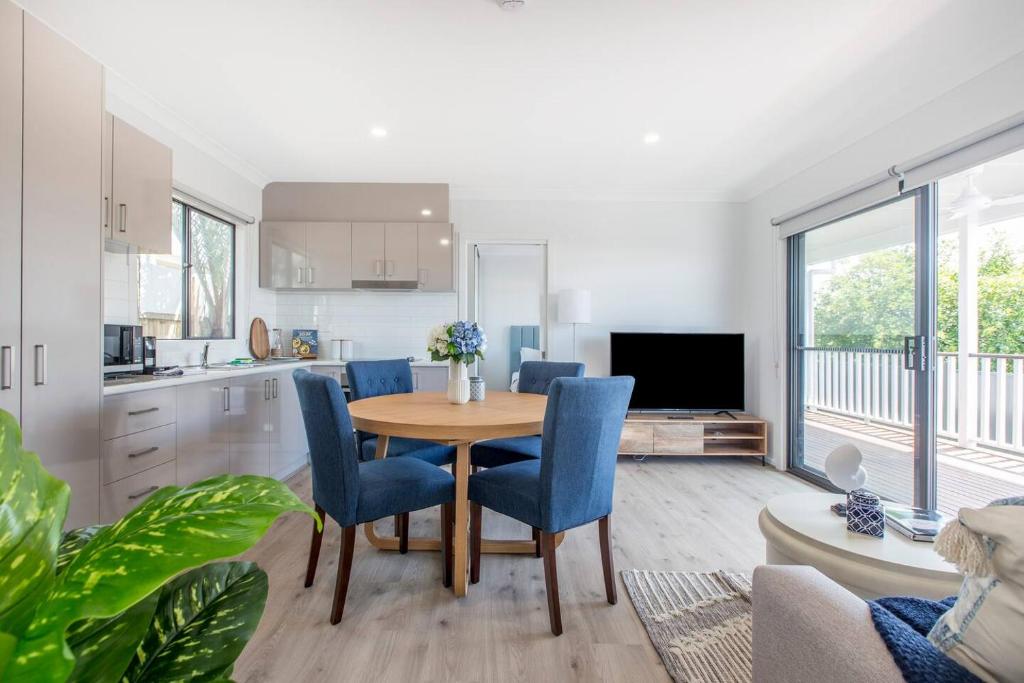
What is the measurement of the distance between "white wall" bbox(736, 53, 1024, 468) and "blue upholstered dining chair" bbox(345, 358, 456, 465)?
294 cm

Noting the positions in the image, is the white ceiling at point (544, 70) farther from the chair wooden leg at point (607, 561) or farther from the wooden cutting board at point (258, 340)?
the chair wooden leg at point (607, 561)

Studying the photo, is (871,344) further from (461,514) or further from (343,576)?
(343,576)

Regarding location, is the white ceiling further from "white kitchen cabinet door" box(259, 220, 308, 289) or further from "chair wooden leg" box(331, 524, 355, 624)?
"chair wooden leg" box(331, 524, 355, 624)

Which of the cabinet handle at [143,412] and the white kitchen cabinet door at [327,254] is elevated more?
the white kitchen cabinet door at [327,254]

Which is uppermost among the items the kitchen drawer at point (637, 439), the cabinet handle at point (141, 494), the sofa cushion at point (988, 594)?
the sofa cushion at point (988, 594)

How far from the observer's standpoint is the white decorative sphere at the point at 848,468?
1.49 m

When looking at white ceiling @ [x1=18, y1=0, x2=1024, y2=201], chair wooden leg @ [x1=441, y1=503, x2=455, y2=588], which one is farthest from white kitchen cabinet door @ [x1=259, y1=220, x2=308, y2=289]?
chair wooden leg @ [x1=441, y1=503, x2=455, y2=588]

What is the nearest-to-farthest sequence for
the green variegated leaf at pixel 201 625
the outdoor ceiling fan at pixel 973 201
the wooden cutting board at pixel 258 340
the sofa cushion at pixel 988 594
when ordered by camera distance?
1. the green variegated leaf at pixel 201 625
2. the sofa cushion at pixel 988 594
3. the outdoor ceiling fan at pixel 973 201
4. the wooden cutting board at pixel 258 340

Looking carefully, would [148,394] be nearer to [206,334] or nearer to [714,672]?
[206,334]

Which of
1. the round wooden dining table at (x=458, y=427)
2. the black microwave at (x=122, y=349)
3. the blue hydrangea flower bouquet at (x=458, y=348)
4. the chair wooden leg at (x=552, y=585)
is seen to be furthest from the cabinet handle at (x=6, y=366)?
the chair wooden leg at (x=552, y=585)

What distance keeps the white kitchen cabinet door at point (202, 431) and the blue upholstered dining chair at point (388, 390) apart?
75cm

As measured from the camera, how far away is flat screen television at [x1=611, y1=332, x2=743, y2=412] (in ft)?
13.2

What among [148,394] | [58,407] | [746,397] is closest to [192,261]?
[148,394]

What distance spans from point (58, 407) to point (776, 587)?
241 centimetres
